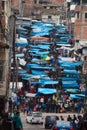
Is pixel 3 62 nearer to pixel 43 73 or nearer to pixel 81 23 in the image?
pixel 43 73

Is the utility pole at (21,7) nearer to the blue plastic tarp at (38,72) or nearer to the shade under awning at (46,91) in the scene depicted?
the blue plastic tarp at (38,72)

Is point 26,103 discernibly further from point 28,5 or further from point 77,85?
point 28,5

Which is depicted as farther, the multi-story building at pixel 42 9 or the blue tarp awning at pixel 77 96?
the multi-story building at pixel 42 9

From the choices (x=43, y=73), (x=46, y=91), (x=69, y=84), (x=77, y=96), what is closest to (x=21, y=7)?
(x=43, y=73)

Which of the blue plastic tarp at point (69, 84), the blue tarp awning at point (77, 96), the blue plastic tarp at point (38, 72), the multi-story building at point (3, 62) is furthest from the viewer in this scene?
the blue plastic tarp at point (38, 72)

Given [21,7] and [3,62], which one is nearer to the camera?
[3,62]

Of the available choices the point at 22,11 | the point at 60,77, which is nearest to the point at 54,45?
the point at 60,77

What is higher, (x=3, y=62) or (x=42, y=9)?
(x=3, y=62)

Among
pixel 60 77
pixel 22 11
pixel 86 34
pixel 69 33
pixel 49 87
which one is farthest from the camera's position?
pixel 22 11

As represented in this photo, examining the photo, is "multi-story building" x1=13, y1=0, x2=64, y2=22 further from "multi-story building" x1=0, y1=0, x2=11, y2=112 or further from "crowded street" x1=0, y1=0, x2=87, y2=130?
"multi-story building" x1=0, y1=0, x2=11, y2=112

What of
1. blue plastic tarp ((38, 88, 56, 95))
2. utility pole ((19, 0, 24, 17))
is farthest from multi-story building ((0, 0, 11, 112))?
utility pole ((19, 0, 24, 17))

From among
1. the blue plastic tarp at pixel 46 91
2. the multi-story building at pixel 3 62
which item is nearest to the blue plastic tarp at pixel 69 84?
the blue plastic tarp at pixel 46 91
